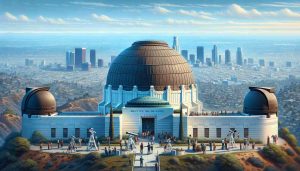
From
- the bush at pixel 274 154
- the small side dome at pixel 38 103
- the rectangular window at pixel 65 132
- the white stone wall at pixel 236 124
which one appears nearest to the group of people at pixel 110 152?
the rectangular window at pixel 65 132

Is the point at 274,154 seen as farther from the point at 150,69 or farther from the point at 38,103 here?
the point at 38,103

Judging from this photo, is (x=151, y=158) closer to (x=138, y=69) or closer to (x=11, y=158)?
(x=11, y=158)

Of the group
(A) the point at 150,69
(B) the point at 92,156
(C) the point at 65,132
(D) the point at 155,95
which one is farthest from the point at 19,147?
(A) the point at 150,69

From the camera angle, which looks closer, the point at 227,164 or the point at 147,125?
the point at 227,164

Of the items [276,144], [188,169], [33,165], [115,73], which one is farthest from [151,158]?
[115,73]

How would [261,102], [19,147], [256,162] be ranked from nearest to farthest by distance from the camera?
[256,162] < [19,147] < [261,102]

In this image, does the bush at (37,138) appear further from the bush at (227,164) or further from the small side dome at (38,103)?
the bush at (227,164)
